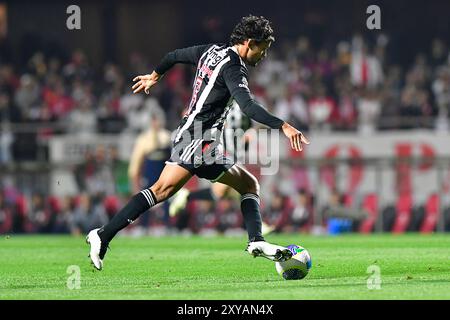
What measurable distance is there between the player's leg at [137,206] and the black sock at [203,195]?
6956mm

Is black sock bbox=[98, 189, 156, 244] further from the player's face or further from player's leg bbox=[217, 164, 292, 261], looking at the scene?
the player's face

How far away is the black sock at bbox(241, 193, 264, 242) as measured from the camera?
981cm

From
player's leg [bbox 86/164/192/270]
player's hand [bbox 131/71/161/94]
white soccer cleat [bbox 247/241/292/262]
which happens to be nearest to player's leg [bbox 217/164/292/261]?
white soccer cleat [bbox 247/241/292/262]

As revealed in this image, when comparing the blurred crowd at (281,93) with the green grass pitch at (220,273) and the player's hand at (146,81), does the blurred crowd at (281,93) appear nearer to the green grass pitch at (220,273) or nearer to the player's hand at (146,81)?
the green grass pitch at (220,273)

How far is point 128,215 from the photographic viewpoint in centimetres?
996

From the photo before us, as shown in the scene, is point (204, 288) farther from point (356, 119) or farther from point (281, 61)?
point (281, 61)

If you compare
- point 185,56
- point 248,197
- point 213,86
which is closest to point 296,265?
point 248,197

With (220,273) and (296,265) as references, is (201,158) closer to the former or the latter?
(220,273)

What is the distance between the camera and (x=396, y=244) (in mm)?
14852

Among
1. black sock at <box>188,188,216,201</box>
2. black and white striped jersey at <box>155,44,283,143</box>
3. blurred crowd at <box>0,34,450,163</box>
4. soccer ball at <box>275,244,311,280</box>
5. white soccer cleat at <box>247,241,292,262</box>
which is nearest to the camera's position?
white soccer cleat at <box>247,241,292,262</box>

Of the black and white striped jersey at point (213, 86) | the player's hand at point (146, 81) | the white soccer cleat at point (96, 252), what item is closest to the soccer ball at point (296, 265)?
the black and white striped jersey at point (213, 86)

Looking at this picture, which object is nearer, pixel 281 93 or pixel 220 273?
pixel 220 273

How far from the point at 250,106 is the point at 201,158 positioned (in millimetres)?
998

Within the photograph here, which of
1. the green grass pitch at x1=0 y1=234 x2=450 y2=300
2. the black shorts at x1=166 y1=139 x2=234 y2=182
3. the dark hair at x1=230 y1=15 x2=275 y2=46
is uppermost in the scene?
the dark hair at x1=230 y1=15 x2=275 y2=46
